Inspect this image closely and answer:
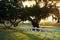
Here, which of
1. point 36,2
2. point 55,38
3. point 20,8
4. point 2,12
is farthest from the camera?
point 36,2

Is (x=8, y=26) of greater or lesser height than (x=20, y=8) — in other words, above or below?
below

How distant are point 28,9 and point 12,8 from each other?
4460 mm

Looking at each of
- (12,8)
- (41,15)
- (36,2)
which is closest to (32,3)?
(36,2)

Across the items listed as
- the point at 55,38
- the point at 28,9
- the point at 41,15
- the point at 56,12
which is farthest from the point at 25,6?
the point at 55,38

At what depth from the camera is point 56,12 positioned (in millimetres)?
42875

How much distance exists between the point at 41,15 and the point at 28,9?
2.79 metres

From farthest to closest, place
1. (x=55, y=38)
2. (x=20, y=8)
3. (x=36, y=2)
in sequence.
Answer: (x=36, y=2), (x=20, y=8), (x=55, y=38)

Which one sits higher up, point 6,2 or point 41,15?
point 6,2

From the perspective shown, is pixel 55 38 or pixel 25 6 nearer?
pixel 55 38

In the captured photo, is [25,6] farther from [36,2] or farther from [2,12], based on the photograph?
[2,12]

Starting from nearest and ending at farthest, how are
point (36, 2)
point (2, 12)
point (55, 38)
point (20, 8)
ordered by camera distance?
point (55, 38)
point (2, 12)
point (20, 8)
point (36, 2)

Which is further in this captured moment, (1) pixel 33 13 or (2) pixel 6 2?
(1) pixel 33 13

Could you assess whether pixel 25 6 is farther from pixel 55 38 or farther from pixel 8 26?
pixel 55 38

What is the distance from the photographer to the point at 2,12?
122 feet
